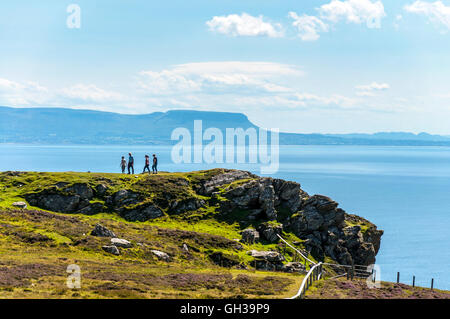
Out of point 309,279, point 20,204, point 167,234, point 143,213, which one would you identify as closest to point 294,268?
point 167,234

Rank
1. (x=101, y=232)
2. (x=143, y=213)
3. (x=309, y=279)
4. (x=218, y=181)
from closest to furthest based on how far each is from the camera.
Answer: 1. (x=309, y=279)
2. (x=101, y=232)
3. (x=143, y=213)
4. (x=218, y=181)

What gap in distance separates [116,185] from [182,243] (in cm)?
1986

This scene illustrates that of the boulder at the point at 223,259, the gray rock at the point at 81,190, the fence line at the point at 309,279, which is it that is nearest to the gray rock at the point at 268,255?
the boulder at the point at 223,259

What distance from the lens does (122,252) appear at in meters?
47.7

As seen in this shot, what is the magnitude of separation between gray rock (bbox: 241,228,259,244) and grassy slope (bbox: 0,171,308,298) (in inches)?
54.6

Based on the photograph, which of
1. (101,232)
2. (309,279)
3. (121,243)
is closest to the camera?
(309,279)

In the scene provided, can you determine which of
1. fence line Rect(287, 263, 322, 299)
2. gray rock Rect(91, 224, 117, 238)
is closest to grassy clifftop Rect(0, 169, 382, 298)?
gray rock Rect(91, 224, 117, 238)

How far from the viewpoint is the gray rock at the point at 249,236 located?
62.4 metres

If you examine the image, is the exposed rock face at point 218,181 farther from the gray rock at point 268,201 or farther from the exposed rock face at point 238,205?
the gray rock at point 268,201

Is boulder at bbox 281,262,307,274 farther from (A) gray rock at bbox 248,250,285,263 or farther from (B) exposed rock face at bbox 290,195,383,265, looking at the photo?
(B) exposed rock face at bbox 290,195,383,265

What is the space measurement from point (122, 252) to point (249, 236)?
20855mm

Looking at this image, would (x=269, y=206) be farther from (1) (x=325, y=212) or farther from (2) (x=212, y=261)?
(2) (x=212, y=261)

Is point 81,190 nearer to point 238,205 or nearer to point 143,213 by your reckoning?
point 143,213
